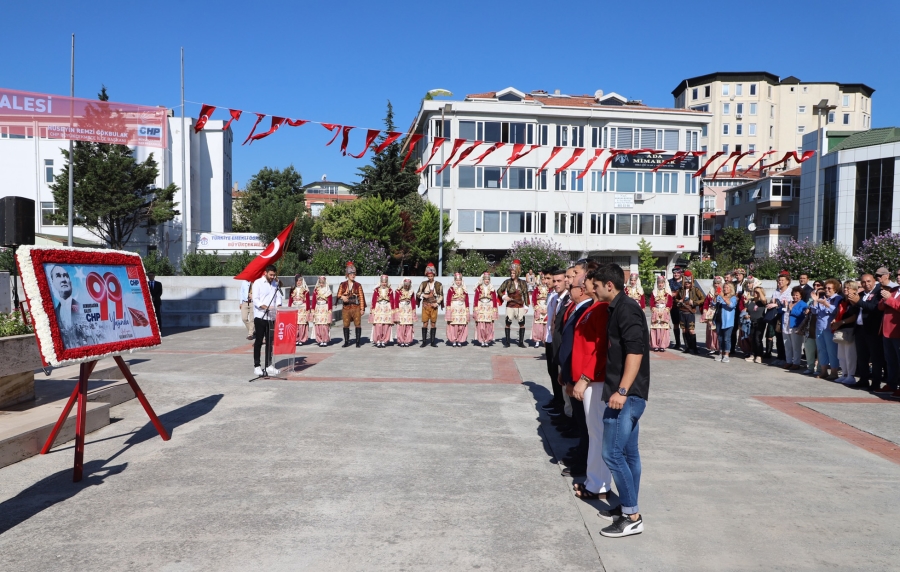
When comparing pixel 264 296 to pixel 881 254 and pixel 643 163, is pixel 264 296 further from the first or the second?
pixel 643 163

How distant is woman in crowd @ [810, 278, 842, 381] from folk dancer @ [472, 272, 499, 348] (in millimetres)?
6701

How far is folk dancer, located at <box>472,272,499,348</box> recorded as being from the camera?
15648 mm

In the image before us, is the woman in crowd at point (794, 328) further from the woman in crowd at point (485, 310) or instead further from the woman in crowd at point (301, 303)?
the woman in crowd at point (301, 303)

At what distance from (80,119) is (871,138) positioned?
161 feet

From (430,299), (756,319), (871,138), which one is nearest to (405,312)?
(430,299)

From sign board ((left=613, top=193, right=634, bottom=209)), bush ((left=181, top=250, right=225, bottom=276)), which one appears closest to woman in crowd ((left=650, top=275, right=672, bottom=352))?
bush ((left=181, top=250, right=225, bottom=276))

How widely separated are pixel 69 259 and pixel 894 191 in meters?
50.6

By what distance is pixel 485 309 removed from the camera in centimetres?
1564

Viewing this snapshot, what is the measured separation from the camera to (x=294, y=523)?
4.73m

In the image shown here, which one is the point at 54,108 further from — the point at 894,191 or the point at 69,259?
the point at 894,191

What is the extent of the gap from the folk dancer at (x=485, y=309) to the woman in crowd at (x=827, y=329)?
22.0ft

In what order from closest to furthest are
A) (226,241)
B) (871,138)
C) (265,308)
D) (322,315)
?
1. (265,308)
2. (322,315)
3. (226,241)
4. (871,138)

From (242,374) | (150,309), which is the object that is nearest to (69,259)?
(150,309)

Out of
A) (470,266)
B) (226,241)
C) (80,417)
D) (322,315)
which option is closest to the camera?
(80,417)
